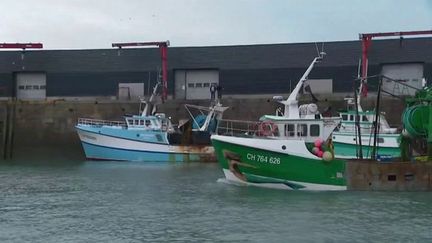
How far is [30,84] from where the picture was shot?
46.8m

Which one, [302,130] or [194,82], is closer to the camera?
[302,130]

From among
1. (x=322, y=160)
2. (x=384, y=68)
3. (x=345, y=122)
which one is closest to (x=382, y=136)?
(x=345, y=122)

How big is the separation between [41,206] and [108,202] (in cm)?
192

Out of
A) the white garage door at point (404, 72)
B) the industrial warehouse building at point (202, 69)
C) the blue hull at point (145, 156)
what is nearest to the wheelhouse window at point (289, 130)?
the blue hull at point (145, 156)

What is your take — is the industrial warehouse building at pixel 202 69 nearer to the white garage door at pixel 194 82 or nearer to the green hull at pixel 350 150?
the white garage door at pixel 194 82

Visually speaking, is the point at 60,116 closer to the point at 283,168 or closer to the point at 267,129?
the point at 267,129

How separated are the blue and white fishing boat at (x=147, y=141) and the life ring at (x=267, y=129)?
1466 cm

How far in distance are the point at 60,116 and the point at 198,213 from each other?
2537 cm

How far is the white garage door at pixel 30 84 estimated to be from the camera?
4656cm

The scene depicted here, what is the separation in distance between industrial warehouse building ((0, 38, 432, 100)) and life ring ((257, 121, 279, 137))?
22538mm

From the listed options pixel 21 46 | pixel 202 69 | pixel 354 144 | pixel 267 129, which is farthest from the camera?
pixel 202 69

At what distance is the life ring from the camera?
2147cm

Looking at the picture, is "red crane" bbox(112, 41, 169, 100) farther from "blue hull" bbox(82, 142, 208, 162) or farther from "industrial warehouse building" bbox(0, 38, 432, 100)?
"blue hull" bbox(82, 142, 208, 162)

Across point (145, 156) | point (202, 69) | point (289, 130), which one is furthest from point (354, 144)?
point (202, 69)
